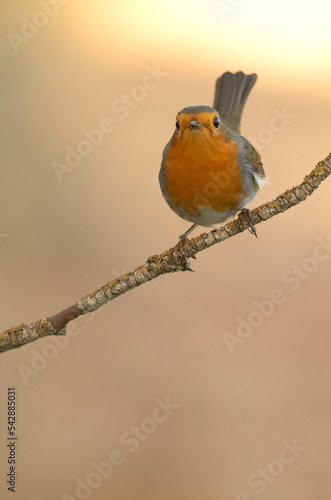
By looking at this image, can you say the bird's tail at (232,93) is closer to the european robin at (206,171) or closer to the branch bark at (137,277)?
the european robin at (206,171)

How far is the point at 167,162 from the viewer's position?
2.57 metres

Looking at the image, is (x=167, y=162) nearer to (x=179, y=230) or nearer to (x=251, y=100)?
(x=179, y=230)

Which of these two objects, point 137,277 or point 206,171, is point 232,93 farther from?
point 137,277

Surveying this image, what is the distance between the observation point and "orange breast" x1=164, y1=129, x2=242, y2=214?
2.41 metres

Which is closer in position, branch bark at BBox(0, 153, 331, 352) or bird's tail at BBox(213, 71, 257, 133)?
branch bark at BBox(0, 153, 331, 352)

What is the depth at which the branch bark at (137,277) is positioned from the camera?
1726 mm

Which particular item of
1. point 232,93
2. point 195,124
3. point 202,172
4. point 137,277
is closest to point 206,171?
point 202,172

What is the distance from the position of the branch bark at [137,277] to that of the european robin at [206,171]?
45cm

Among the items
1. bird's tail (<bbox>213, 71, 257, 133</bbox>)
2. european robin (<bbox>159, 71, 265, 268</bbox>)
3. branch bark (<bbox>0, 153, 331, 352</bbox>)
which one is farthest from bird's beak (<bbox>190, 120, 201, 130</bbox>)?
bird's tail (<bbox>213, 71, 257, 133</bbox>)

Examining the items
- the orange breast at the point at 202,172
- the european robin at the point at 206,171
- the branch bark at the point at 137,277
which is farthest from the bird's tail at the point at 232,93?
the branch bark at the point at 137,277

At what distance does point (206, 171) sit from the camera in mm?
2418

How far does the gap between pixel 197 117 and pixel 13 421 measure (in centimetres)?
137

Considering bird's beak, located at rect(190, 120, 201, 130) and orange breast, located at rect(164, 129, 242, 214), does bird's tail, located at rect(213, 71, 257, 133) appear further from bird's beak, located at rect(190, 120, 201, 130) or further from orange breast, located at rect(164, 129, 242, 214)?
bird's beak, located at rect(190, 120, 201, 130)

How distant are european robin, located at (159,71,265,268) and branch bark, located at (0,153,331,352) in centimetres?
45
